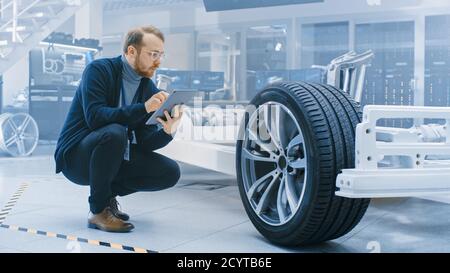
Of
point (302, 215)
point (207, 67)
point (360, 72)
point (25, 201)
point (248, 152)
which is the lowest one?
point (25, 201)

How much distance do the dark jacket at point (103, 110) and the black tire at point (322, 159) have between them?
73 centimetres

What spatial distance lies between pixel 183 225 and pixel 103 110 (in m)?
0.72

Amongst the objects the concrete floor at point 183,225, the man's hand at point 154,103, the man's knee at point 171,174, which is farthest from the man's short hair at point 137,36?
the concrete floor at point 183,225

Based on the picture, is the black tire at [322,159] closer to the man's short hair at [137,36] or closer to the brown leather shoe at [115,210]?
the man's short hair at [137,36]

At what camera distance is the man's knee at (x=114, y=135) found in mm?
2234

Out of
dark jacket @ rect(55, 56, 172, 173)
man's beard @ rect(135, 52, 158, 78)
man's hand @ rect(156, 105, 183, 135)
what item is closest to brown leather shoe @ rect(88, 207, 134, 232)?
dark jacket @ rect(55, 56, 172, 173)

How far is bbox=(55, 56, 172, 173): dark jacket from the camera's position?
7.32 feet

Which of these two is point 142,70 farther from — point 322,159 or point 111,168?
point 322,159

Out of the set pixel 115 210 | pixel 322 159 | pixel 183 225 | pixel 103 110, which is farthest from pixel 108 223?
pixel 322 159

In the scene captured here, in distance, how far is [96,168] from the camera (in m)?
2.27

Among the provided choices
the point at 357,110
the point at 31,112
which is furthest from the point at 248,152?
the point at 31,112

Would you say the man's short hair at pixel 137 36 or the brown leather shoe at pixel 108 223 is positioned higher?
the man's short hair at pixel 137 36
